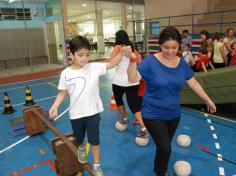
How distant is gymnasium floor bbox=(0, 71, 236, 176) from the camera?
3383 mm

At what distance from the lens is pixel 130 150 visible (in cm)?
390

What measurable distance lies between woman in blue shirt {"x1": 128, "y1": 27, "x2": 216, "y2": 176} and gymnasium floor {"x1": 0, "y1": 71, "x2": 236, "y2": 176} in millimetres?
989

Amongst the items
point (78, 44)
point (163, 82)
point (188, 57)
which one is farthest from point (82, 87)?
point (188, 57)

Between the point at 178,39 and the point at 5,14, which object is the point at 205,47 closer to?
the point at 178,39

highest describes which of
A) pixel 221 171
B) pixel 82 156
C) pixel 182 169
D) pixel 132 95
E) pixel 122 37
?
pixel 122 37

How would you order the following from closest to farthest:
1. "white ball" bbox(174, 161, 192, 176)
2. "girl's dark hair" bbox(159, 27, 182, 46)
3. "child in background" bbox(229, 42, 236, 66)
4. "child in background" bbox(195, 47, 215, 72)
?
"girl's dark hair" bbox(159, 27, 182, 46), "white ball" bbox(174, 161, 192, 176), "child in background" bbox(195, 47, 215, 72), "child in background" bbox(229, 42, 236, 66)

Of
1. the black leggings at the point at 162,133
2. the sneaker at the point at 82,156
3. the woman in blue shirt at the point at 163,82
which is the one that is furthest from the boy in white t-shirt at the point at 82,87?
the black leggings at the point at 162,133

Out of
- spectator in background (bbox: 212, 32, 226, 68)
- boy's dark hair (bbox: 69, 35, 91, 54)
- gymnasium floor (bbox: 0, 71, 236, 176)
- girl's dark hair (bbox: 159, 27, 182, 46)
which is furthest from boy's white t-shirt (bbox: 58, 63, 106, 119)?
spectator in background (bbox: 212, 32, 226, 68)

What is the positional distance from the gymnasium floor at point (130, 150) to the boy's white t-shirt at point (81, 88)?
1.16m

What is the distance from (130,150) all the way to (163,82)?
6.13 ft

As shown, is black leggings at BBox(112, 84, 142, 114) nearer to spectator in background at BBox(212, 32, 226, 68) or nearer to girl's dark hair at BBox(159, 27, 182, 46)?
girl's dark hair at BBox(159, 27, 182, 46)

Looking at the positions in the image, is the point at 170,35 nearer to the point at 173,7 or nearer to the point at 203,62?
the point at 203,62

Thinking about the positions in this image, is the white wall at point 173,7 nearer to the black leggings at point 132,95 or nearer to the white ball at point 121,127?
the white ball at point 121,127

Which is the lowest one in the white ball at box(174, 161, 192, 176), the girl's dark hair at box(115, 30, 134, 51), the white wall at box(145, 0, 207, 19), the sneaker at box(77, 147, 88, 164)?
the white ball at box(174, 161, 192, 176)
